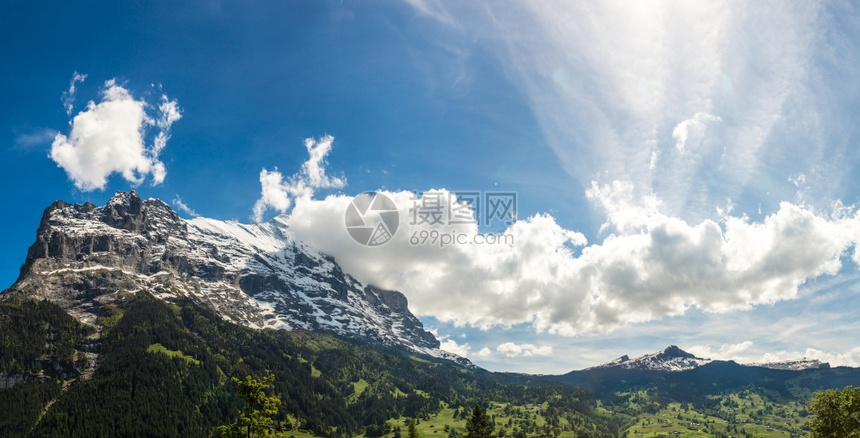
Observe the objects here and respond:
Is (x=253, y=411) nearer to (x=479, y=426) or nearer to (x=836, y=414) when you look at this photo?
(x=479, y=426)

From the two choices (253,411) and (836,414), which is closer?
(253,411)

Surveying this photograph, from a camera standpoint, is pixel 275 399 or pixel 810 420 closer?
pixel 275 399

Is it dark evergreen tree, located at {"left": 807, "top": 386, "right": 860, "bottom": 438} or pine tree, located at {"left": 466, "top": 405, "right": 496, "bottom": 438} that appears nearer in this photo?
dark evergreen tree, located at {"left": 807, "top": 386, "right": 860, "bottom": 438}

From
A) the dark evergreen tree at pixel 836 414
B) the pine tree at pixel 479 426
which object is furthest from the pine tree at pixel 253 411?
the dark evergreen tree at pixel 836 414

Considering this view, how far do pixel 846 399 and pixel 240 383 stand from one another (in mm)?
81718

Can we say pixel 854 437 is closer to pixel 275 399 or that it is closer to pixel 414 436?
pixel 275 399

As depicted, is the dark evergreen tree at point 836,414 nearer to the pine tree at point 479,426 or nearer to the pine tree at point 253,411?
the pine tree at point 479,426

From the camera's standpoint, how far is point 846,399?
6381 centimetres

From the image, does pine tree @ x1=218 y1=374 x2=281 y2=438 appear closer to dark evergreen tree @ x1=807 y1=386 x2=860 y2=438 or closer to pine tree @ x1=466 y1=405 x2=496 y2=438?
pine tree @ x1=466 y1=405 x2=496 y2=438

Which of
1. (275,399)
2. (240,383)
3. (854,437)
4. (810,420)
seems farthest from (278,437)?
(810,420)

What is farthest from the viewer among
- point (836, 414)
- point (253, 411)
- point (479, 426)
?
point (479, 426)

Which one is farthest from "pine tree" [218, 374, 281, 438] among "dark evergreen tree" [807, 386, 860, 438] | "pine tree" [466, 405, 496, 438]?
"dark evergreen tree" [807, 386, 860, 438]

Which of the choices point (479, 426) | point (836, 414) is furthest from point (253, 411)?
point (836, 414)

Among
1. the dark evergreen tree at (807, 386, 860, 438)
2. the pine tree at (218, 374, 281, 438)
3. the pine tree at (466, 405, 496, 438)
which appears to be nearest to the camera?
the pine tree at (218, 374, 281, 438)
